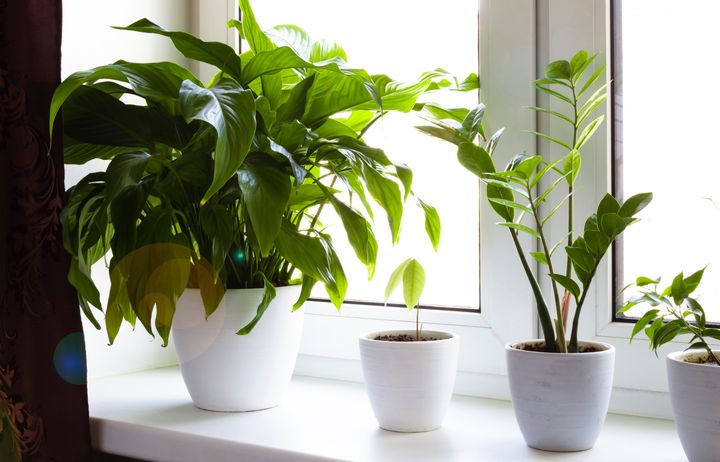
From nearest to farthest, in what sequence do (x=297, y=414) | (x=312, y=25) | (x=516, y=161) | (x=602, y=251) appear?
(x=602, y=251) < (x=516, y=161) < (x=297, y=414) < (x=312, y=25)

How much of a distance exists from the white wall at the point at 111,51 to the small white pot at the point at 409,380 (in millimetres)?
584

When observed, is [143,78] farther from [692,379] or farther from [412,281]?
[692,379]

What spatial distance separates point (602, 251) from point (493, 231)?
14.2 inches

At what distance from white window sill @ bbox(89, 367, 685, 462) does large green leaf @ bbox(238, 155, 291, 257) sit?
272 mm

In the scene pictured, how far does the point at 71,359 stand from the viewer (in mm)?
1063

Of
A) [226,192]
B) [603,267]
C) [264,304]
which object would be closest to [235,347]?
[264,304]

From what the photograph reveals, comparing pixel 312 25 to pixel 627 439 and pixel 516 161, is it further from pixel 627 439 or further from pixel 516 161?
pixel 627 439

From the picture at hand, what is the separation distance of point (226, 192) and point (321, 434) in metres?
0.35

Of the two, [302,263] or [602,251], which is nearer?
[602,251]

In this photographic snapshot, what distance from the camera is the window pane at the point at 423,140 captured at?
1.27 m

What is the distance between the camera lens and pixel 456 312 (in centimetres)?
124

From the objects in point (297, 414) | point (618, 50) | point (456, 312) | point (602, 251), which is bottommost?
point (297, 414)

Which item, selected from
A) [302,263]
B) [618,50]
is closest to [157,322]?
[302,263]

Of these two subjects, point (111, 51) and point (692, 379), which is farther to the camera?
point (111, 51)
